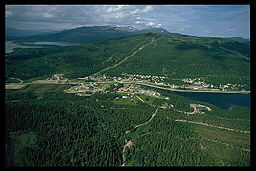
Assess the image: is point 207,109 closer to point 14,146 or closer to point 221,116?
point 221,116

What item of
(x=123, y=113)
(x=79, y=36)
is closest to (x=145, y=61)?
(x=123, y=113)

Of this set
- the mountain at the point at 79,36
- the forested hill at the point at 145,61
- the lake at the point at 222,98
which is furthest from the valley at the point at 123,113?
the mountain at the point at 79,36

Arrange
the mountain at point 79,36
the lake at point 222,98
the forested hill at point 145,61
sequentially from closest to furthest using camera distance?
the lake at point 222,98 → the forested hill at point 145,61 → the mountain at point 79,36

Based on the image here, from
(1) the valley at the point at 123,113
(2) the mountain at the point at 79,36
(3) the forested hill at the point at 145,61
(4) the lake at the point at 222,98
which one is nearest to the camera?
(1) the valley at the point at 123,113

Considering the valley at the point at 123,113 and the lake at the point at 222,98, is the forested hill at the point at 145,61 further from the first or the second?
the lake at the point at 222,98

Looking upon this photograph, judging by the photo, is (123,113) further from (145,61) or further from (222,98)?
(145,61)
